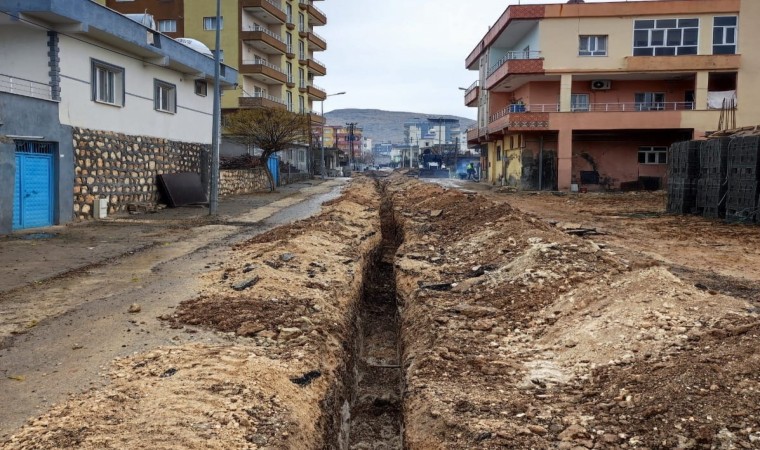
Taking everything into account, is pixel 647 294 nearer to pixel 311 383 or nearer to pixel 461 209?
pixel 311 383

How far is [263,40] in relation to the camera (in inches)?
1930

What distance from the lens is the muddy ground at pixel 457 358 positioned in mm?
4410

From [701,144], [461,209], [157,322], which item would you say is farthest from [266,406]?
[701,144]

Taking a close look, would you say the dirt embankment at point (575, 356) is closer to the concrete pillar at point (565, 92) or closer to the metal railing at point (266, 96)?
the concrete pillar at point (565, 92)

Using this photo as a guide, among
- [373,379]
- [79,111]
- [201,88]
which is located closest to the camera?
[373,379]

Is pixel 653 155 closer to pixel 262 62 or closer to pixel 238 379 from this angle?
pixel 262 62

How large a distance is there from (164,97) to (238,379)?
68.4 feet

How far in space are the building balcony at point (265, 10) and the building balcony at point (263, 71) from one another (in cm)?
359

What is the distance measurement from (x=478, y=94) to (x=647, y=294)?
145ft

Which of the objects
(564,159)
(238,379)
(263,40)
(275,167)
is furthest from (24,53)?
(263,40)

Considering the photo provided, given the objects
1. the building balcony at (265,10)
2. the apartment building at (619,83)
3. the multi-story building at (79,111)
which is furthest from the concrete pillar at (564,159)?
the building balcony at (265,10)

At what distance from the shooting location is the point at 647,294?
22.4 feet

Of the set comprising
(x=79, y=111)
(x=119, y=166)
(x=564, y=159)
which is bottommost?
(x=119, y=166)

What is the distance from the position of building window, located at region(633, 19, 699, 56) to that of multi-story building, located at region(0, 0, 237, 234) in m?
23.6
